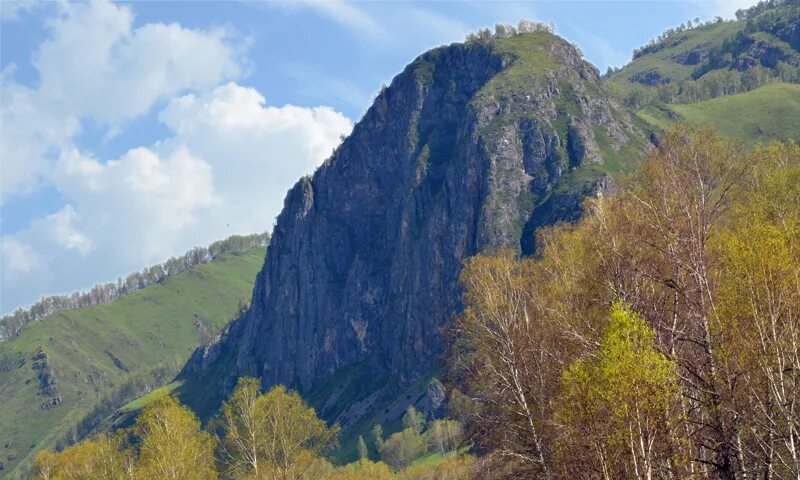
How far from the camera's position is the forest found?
107ft

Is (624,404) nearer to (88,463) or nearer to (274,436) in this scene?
(274,436)

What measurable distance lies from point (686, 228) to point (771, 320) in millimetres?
5490

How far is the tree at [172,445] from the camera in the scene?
74.6 meters

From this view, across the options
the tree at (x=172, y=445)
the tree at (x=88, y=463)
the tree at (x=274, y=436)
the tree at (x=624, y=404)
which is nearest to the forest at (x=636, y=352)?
the tree at (x=624, y=404)

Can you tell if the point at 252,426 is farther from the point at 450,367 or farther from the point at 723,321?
the point at 723,321

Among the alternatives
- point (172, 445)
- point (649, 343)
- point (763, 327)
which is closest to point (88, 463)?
point (172, 445)

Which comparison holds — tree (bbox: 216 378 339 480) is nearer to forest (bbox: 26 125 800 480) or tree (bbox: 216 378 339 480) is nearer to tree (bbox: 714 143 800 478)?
forest (bbox: 26 125 800 480)

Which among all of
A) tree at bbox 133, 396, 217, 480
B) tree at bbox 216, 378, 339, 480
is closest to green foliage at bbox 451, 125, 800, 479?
tree at bbox 216, 378, 339, 480

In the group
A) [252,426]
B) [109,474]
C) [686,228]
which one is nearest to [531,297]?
[686,228]

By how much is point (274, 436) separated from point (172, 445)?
10.2 metres

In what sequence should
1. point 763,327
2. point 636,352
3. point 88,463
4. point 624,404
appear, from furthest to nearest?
point 88,463 < point 763,327 < point 636,352 < point 624,404

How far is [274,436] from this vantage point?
72.5 meters

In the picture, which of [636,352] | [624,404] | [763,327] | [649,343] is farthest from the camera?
[763,327]

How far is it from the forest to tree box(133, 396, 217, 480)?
0.32 metres
